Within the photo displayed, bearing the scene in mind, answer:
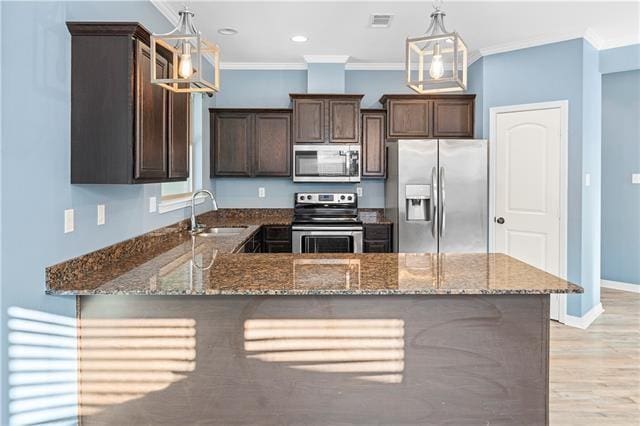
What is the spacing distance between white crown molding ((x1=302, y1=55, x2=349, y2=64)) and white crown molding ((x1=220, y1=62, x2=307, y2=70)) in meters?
0.20

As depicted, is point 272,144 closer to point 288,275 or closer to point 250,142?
point 250,142

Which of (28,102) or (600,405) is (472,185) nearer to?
(600,405)

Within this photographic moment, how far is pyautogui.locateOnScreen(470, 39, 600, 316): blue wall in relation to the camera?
15.7 ft

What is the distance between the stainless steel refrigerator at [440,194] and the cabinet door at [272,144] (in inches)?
47.6

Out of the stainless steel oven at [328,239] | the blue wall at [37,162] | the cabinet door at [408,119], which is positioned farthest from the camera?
the cabinet door at [408,119]

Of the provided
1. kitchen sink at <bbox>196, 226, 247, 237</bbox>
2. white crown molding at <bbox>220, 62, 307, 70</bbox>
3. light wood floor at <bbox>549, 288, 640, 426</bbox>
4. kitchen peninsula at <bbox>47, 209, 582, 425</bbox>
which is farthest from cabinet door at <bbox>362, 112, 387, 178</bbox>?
kitchen peninsula at <bbox>47, 209, 582, 425</bbox>

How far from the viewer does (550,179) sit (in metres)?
4.98

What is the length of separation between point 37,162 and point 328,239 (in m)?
3.32

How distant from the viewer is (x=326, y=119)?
552 cm

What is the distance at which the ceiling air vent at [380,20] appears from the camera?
423cm

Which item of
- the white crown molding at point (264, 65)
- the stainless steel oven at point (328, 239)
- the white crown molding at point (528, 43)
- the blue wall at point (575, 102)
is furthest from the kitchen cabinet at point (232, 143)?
the blue wall at point (575, 102)

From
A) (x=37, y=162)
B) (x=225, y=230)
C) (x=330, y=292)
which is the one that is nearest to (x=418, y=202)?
(x=225, y=230)

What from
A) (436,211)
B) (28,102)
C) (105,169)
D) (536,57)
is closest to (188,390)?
(105,169)

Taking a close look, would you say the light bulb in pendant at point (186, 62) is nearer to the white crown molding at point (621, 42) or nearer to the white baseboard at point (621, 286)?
the white crown molding at point (621, 42)
